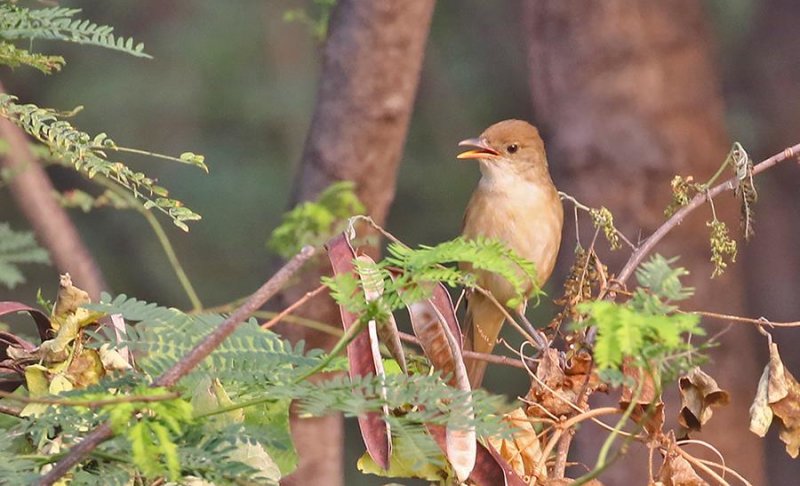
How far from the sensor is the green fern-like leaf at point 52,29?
61.2 inches

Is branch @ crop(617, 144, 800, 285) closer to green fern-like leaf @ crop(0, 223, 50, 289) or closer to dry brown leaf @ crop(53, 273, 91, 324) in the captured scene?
dry brown leaf @ crop(53, 273, 91, 324)

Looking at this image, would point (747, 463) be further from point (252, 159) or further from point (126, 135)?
point (126, 135)

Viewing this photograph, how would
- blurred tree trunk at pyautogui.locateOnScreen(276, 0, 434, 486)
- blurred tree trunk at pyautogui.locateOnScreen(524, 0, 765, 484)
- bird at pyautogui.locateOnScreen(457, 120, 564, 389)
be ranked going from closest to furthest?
bird at pyautogui.locateOnScreen(457, 120, 564, 389), blurred tree trunk at pyautogui.locateOnScreen(276, 0, 434, 486), blurred tree trunk at pyautogui.locateOnScreen(524, 0, 765, 484)

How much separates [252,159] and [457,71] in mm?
1320

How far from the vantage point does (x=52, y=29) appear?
5.22 ft

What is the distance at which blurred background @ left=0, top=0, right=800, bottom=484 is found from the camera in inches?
284

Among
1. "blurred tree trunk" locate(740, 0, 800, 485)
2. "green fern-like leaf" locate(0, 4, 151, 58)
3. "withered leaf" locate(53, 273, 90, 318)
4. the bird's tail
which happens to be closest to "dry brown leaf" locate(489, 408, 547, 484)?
"withered leaf" locate(53, 273, 90, 318)

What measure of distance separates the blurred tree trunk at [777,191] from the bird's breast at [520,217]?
2.94 meters

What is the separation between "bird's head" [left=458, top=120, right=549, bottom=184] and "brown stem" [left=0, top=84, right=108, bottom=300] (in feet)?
3.37

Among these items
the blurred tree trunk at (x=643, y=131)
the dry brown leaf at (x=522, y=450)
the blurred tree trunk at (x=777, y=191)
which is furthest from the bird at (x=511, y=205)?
the blurred tree trunk at (x=777, y=191)

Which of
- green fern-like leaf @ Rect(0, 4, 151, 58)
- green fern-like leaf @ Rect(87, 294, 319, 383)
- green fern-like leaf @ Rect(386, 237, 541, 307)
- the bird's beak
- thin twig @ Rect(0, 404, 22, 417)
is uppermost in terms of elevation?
the bird's beak

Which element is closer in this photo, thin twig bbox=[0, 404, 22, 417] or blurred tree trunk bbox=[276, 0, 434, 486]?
thin twig bbox=[0, 404, 22, 417]

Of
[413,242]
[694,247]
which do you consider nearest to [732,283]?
[694,247]

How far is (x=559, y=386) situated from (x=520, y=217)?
192cm
